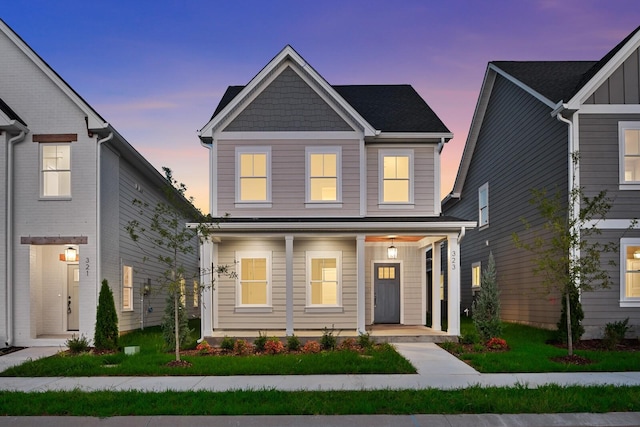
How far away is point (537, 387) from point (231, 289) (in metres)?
10.5

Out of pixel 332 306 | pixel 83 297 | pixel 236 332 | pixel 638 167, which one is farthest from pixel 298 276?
pixel 638 167

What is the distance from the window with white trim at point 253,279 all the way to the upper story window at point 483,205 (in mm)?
11153

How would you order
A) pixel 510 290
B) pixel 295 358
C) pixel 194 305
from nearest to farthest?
pixel 295 358 → pixel 510 290 → pixel 194 305

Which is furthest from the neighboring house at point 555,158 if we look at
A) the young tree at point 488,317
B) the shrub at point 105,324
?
the shrub at point 105,324

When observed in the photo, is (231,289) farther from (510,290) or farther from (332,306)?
(510,290)

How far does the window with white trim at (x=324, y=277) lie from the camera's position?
1819 cm

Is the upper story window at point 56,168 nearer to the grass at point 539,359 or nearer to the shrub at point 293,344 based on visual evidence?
the shrub at point 293,344

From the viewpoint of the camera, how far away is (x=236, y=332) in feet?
57.8

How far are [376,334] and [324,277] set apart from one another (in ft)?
8.69

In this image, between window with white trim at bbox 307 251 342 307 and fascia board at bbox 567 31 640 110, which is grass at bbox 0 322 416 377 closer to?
window with white trim at bbox 307 251 342 307

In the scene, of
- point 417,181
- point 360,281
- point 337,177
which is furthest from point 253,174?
point 417,181

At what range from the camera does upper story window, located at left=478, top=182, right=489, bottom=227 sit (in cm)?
2481

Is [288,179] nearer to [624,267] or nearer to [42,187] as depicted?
[42,187]

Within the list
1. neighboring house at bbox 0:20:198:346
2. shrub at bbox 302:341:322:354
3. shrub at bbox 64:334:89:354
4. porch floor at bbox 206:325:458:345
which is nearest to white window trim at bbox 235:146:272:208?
neighboring house at bbox 0:20:198:346
